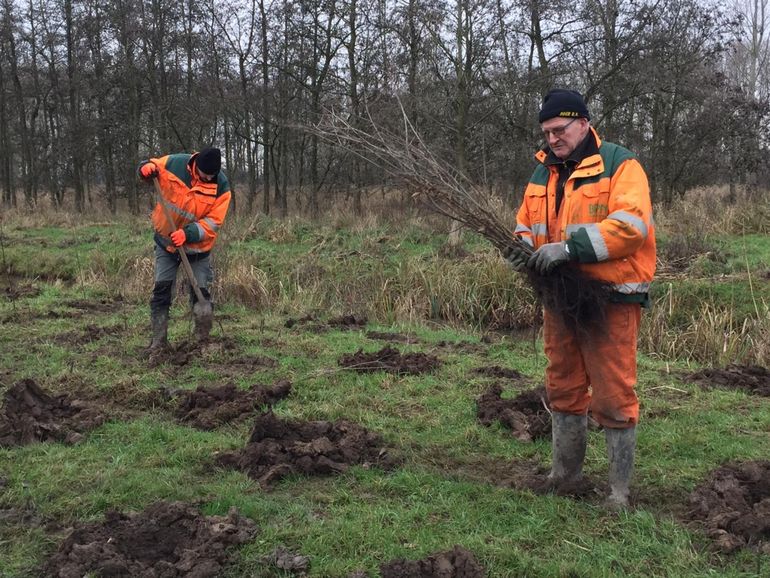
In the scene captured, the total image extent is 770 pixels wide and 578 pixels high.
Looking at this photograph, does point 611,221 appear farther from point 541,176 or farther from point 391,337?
point 391,337

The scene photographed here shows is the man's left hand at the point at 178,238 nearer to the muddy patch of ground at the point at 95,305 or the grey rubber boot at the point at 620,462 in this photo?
the muddy patch of ground at the point at 95,305

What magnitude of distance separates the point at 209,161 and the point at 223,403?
237 centimetres

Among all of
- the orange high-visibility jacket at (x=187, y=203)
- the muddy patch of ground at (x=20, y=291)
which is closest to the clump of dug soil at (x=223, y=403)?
the orange high-visibility jacket at (x=187, y=203)

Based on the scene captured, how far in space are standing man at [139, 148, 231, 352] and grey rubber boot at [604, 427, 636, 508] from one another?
13.6 feet

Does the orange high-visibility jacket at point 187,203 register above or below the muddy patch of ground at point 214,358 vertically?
above

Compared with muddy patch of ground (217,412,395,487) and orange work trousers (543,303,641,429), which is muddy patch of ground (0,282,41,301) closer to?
muddy patch of ground (217,412,395,487)

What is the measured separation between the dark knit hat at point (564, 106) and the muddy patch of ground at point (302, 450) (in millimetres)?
2155

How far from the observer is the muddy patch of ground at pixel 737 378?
560 cm

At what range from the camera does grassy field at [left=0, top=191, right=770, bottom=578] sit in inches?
123

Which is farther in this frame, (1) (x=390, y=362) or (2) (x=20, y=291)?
(2) (x=20, y=291)

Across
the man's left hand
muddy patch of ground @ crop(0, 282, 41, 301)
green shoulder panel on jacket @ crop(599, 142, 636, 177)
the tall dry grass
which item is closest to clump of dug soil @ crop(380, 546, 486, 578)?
green shoulder panel on jacket @ crop(599, 142, 636, 177)

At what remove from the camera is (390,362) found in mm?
6156

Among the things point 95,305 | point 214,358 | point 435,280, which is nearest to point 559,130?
point 214,358

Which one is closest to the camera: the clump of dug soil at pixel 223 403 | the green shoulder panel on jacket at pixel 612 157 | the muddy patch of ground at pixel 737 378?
the green shoulder panel on jacket at pixel 612 157
